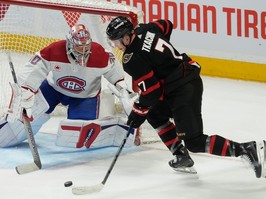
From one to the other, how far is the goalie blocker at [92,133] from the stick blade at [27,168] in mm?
317

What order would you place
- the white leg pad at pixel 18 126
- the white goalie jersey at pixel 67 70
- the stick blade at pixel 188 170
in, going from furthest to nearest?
the white leg pad at pixel 18 126, the white goalie jersey at pixel 67 70, the stick blade at pixel 188 170

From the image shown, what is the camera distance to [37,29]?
6508 mm

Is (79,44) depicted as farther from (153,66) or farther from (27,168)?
(27,168)

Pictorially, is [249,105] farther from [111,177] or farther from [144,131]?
[111,177]

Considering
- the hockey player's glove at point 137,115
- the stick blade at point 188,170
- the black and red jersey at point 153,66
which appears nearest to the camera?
the black and red jersey at point 153,66

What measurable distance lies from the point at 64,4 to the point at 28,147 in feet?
2.93

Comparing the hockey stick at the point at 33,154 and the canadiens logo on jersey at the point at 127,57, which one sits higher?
the canadiens logo on jersey at the point at 127,57

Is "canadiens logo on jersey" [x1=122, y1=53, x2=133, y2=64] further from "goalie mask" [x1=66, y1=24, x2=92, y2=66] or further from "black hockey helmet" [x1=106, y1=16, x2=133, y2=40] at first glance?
"goalie mask" [x1=66, y1=24, x2=92, y2=66]

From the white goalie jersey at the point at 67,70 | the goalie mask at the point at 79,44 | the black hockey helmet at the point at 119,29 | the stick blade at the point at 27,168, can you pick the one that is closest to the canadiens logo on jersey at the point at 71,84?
the white goalie jersey at the point at 67,70

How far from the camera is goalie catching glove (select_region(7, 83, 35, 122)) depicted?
548 cm

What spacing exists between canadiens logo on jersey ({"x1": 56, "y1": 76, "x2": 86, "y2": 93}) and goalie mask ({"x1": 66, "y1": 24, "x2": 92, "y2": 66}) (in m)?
0.14

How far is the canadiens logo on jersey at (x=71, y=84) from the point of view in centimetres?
573

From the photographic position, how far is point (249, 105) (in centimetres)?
679

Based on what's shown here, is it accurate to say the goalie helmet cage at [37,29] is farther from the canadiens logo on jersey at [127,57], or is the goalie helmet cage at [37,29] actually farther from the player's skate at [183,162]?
the canadiens logo on jersey at [127,57]
